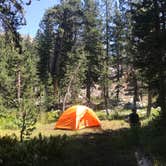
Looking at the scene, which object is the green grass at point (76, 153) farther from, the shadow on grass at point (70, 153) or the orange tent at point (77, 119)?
the orange tent at point (77, 119)

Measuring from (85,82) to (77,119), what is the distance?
3727 centimetres

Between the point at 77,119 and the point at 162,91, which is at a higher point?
the point at 162,91

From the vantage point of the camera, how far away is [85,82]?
6456cm

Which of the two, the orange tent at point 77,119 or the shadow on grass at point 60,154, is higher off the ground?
the orange tent at point 77,119

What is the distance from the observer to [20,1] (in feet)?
47.9

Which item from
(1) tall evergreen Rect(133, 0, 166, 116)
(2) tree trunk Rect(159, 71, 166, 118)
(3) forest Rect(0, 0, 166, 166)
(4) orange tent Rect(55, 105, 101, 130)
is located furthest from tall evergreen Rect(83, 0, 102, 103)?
(2) tree trunk Rect(159, 71, 166, 118)

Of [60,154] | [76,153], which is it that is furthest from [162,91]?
[60,154]

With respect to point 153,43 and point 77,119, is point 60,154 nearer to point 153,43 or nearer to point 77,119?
point 153,43

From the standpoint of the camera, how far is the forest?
13.4 metres

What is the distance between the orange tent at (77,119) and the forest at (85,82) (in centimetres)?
72

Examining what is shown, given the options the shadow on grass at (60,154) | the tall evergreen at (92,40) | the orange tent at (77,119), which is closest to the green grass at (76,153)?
the shadow on grass at (60,154)

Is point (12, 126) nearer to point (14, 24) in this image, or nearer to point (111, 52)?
point (14, 24)

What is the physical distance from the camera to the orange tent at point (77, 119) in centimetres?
2728

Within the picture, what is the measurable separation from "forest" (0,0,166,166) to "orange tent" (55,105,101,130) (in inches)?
28.2
